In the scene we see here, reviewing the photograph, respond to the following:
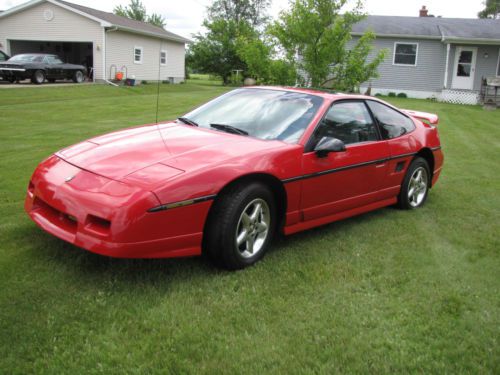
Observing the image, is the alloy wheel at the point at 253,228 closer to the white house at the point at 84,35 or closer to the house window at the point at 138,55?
the white house at the point at 84,35

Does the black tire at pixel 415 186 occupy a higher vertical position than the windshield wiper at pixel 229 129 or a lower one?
lower

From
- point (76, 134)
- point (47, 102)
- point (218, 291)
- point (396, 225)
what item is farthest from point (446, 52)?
point (218, 291)

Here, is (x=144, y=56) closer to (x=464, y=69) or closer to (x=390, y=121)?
(x=464, y=69)

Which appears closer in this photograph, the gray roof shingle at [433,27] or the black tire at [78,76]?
the black tire at [78,76]

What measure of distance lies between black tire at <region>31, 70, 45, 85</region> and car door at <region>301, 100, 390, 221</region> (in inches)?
778

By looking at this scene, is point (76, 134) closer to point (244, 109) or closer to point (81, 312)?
point (244, 109)

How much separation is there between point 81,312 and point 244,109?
2.46m

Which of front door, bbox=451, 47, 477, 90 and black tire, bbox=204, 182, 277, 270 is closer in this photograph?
black tire, bbox=204, 182, 277, 270

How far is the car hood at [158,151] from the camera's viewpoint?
3.50m

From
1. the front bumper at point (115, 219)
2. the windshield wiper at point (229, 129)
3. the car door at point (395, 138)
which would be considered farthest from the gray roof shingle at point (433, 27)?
the front bumper at point (115, 219)

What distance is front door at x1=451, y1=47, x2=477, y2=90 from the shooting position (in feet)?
84.6

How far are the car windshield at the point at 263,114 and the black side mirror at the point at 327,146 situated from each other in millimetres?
199

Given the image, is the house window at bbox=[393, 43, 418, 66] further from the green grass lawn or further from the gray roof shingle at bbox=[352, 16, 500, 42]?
the green grass lawn

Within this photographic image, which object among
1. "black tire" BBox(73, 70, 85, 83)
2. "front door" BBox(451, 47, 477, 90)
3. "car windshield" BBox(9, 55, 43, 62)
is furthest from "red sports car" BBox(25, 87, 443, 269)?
"front door" BBox(451, 47, 477, 90)
